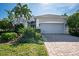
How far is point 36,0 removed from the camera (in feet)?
39.7

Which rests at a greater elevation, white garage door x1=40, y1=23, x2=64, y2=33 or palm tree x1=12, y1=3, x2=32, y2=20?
palm tree x1=12, y1=3, x2=32, y2=20

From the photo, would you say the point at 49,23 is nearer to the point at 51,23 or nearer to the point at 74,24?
the point at 51,23

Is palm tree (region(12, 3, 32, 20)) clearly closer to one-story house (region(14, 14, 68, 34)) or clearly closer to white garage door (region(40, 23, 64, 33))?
one-story house (region(14, 14, 68, 34))

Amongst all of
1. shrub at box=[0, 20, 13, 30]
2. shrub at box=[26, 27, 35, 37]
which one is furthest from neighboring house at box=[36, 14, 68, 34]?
shrub at box=[26, 27, 35, 37]

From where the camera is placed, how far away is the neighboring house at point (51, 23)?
18.9 m

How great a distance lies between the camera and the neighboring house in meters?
18.9

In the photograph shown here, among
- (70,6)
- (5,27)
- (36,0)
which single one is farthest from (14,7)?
(36,0)

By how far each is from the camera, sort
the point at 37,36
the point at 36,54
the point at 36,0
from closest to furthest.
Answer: the point at 36,54 < the point at 36,0 < the point at 37,36

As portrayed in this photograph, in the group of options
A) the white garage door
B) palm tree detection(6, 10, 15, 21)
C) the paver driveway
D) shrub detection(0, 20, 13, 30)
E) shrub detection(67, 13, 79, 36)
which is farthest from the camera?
palm tree detection(6, 10, 15, 21)

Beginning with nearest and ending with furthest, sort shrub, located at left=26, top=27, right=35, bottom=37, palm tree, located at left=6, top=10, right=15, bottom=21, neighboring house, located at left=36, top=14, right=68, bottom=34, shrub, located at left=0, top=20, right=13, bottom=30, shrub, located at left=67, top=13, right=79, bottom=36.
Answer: shrub, located at left=26, top=27, right=35, bottom=37 < shrub, located at left=0, top=20, right=13, bottom=30 < shrub, located at left=67, top=13, right=79, bottom=36 < neighboring house, located at left=36, top=14, right=68, bottom=34 < palm tree, located at left=6, top=10, right=15, bottom=21

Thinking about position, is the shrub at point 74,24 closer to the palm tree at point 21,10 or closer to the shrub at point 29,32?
the palm tree at point 21,10

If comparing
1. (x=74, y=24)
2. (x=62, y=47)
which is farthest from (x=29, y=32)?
(x=74, y=24)

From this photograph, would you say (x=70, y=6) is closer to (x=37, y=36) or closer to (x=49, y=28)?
(x=49, y=28)

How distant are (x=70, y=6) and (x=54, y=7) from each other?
1.76 meters
